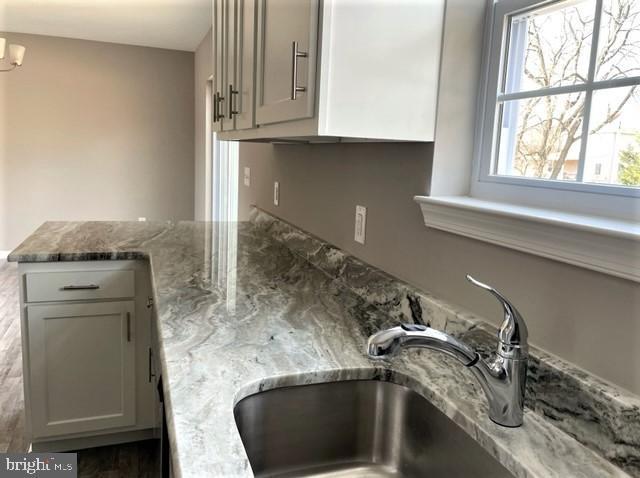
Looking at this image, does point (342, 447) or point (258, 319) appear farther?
point (258, 319)

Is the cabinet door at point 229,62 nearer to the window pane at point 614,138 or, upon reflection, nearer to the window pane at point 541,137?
the window pane at point 541,137

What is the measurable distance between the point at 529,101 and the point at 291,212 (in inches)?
55.0

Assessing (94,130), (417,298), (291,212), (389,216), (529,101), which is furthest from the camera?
(94,130)

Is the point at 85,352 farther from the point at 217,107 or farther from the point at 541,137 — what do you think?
the point at 541,137

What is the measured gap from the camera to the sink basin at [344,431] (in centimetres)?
99

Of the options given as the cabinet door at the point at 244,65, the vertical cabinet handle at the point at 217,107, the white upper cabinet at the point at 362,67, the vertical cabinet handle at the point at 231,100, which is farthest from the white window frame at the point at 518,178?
the vertical cabinet handle at the point at 217,107

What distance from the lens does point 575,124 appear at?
1.00 meters

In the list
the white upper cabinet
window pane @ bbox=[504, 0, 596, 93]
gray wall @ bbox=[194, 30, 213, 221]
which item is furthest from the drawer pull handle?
gray wall @ bbox=[194, 30, 213, 221]

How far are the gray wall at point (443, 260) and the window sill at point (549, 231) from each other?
1.1 inches

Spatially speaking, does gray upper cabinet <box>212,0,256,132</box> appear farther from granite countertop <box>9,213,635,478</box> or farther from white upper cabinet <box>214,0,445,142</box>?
granite countertop <box>9,213,635,478</box>

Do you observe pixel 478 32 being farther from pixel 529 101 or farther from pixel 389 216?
pixel 389 216

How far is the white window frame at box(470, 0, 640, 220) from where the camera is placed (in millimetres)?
893

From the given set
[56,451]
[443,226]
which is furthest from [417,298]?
[56,451]

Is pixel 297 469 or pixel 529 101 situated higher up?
pixel 529 101
